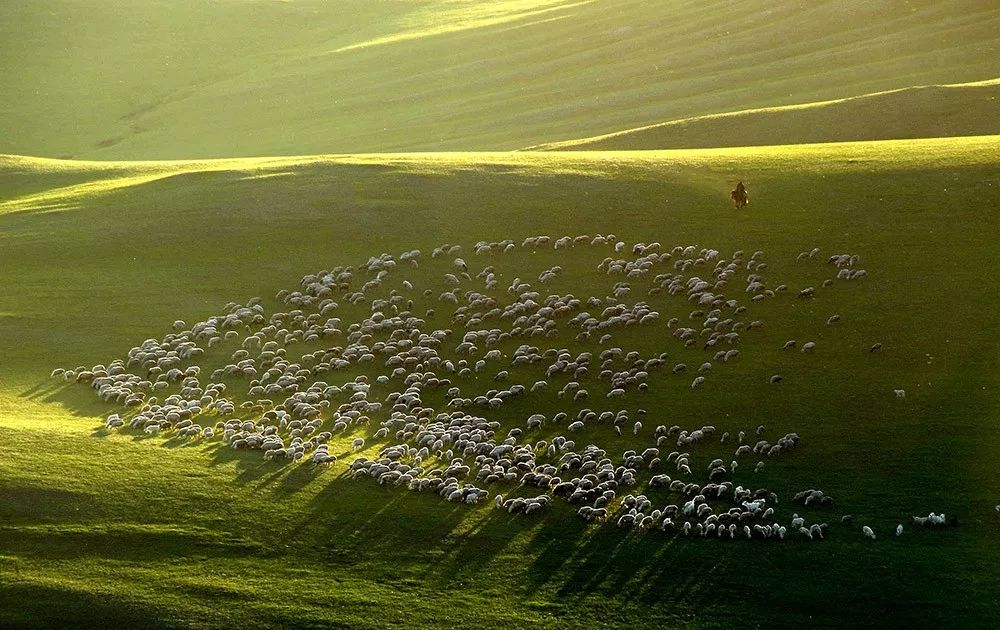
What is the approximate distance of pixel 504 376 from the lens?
30.9 metres

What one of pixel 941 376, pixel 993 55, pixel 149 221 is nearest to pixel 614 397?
pixel 941 376

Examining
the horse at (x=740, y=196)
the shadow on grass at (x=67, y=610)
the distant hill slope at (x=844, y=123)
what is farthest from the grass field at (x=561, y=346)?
→ the horse at (x=740, y=196)

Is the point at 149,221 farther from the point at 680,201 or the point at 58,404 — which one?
the point at 680,201

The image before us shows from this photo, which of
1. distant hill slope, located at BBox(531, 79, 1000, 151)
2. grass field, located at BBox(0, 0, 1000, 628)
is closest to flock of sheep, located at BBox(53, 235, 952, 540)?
grass field, located at BBox(0, 0, 1000, 628)

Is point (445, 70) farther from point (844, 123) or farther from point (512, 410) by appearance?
point (512, 410)

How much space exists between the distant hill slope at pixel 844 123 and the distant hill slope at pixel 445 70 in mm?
13856

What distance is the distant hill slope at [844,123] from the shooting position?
180 feet

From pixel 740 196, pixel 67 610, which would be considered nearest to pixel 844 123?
pixel 740 196

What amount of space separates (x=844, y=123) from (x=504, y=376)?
33676 mm

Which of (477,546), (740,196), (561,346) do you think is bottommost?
(477,546)

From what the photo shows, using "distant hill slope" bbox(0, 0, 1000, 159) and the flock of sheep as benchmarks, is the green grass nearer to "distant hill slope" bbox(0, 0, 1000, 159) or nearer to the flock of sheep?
the flock of sheep

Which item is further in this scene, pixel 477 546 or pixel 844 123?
pixel 844 123

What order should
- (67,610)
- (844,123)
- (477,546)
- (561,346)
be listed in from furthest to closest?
→ (844,123) < (561,346) < (477,546) < (67,610)

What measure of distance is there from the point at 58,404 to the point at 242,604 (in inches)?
485
